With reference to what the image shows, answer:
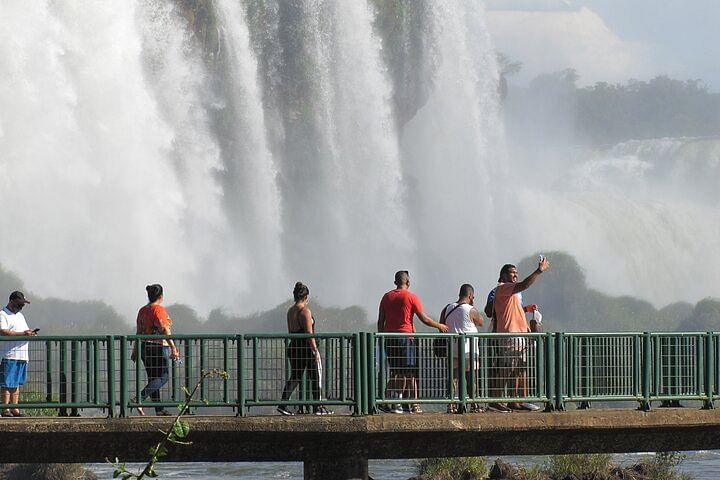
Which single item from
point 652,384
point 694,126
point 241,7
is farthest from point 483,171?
point 694,126

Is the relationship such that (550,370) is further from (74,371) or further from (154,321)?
(74,371)

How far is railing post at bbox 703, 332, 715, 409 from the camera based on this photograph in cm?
2514

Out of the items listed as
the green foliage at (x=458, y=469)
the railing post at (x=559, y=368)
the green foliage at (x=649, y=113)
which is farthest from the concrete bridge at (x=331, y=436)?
the green foliage at (x=649, y=113)

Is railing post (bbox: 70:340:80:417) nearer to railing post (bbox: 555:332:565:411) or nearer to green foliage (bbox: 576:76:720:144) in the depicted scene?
railing post (bbox: 555:332:565:411)

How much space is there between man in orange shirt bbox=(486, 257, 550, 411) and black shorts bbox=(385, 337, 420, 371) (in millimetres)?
1160

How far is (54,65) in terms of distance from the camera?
6750 cm

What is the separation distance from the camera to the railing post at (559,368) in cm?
2402

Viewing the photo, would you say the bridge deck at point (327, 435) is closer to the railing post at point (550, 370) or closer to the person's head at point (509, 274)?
the railing post at point (550, 370)

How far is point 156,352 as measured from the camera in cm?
2330

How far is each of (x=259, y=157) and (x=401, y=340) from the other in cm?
5014

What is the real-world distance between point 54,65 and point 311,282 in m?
12.8

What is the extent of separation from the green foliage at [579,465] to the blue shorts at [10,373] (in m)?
21.2

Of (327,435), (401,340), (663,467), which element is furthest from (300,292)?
(663,467)

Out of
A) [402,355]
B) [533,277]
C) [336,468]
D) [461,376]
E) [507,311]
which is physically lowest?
[336,468]
